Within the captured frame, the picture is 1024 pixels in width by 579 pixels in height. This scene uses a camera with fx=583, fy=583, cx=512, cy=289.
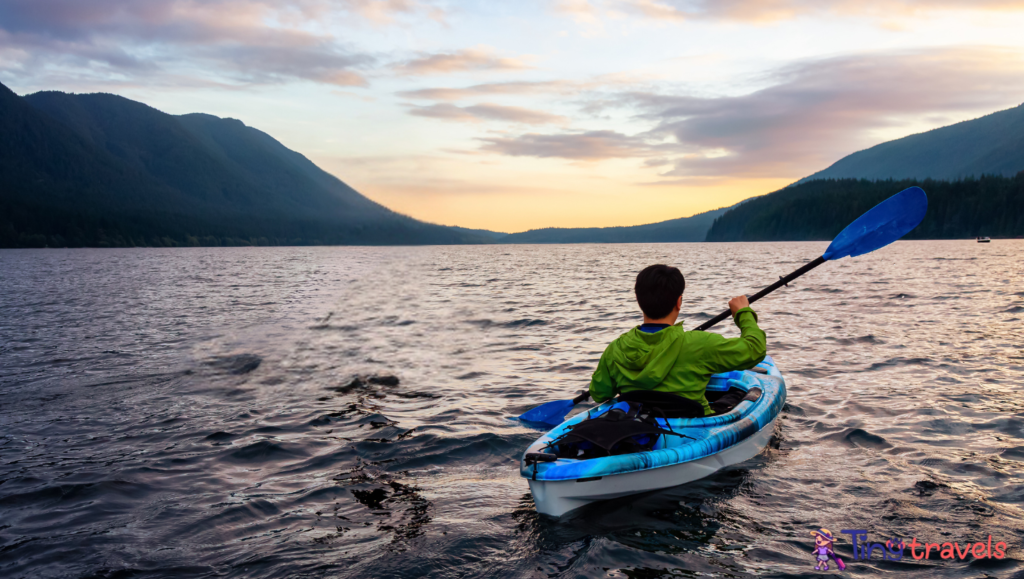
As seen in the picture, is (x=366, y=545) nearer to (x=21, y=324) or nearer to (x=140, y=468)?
(x=140, y=468)

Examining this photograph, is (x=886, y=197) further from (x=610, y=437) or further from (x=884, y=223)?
(x=610, y=437)

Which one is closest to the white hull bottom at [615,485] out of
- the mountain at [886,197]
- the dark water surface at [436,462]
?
the dark water surface at [436,462]

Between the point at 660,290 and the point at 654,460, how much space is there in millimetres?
1546

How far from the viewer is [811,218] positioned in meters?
162

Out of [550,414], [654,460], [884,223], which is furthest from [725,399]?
[884,223]

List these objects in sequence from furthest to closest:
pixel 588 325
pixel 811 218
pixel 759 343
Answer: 1. pixel 811 218
2. pixel 588 325
3. pixel 759 343

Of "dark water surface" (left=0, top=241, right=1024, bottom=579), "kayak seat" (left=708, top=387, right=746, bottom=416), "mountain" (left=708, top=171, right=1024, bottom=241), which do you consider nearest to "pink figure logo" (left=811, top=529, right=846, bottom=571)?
"dark water surface" (left=0, top=241, right=1024, bottom=579)

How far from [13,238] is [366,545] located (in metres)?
189

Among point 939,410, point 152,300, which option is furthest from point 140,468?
point 152,300

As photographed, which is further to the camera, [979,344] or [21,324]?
[21,324]

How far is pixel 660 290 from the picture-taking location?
537 centimetres

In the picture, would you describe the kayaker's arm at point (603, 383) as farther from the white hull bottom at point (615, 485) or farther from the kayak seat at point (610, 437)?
the white hull bottom at point (615, 485)

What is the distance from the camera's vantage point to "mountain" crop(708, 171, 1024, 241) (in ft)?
412

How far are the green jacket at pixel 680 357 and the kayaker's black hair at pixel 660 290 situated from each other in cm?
21
